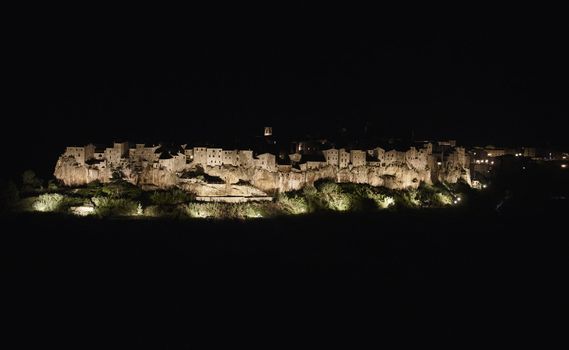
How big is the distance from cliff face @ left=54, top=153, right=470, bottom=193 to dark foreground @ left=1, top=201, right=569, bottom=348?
457 centimetres

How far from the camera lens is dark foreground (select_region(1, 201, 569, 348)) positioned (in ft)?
68.8

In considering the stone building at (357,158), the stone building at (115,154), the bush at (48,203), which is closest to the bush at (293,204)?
the stone building at (357,158)

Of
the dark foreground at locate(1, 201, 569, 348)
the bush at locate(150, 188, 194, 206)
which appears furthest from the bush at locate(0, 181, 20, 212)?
the bush at locate(150, 188, 194, 206)

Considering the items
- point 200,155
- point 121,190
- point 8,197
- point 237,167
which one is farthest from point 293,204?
point 8,197

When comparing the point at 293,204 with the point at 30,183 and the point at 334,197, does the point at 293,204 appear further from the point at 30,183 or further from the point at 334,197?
the point at 30,183

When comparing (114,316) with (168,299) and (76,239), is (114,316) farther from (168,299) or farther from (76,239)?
(76,239)

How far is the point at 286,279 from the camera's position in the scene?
26.9 m

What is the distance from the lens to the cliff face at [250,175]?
37031mm

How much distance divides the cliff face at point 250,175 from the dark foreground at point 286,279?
457 cm

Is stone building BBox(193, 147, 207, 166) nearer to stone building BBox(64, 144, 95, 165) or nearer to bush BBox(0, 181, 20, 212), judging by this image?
stone building BBox(64, 144, 95, 165)

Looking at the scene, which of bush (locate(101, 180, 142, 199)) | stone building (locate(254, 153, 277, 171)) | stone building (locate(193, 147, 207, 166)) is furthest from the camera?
stone building (locate(193, 147, 207, 166))

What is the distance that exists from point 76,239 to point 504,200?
3194 cm

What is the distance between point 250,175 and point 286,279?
1317cm

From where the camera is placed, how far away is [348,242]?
32562 millimetres
